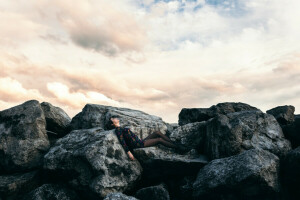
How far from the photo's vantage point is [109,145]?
11.4 metres

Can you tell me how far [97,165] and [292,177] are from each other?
7.73m

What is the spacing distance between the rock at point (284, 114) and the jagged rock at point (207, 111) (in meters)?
1.52

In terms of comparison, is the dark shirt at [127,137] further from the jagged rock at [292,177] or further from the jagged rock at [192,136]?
the jagged rock at [292,177]

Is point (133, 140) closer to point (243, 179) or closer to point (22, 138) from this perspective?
point (243, 179)

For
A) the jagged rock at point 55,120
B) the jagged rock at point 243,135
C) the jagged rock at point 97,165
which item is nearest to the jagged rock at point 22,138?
the jagged rock at point 55,120

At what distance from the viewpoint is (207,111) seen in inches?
603

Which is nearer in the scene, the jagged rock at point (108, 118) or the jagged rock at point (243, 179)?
the jagged rock at point (243, 179)

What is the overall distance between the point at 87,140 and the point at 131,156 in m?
2.34

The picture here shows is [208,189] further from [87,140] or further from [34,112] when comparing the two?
[34,112]

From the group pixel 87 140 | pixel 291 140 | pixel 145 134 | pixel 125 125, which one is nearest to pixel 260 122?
pixel 291 140

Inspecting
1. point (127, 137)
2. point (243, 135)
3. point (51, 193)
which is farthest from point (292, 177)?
point (51, 193)

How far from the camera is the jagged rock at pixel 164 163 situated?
11432 mm

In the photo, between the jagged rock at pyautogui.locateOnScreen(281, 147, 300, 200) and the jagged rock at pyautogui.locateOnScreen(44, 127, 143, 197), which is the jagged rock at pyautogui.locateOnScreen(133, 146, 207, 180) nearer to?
the jagged rock at pyautogui.locateOnScreen(44, 127, 143, 197)

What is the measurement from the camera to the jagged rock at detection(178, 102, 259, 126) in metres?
15.2
